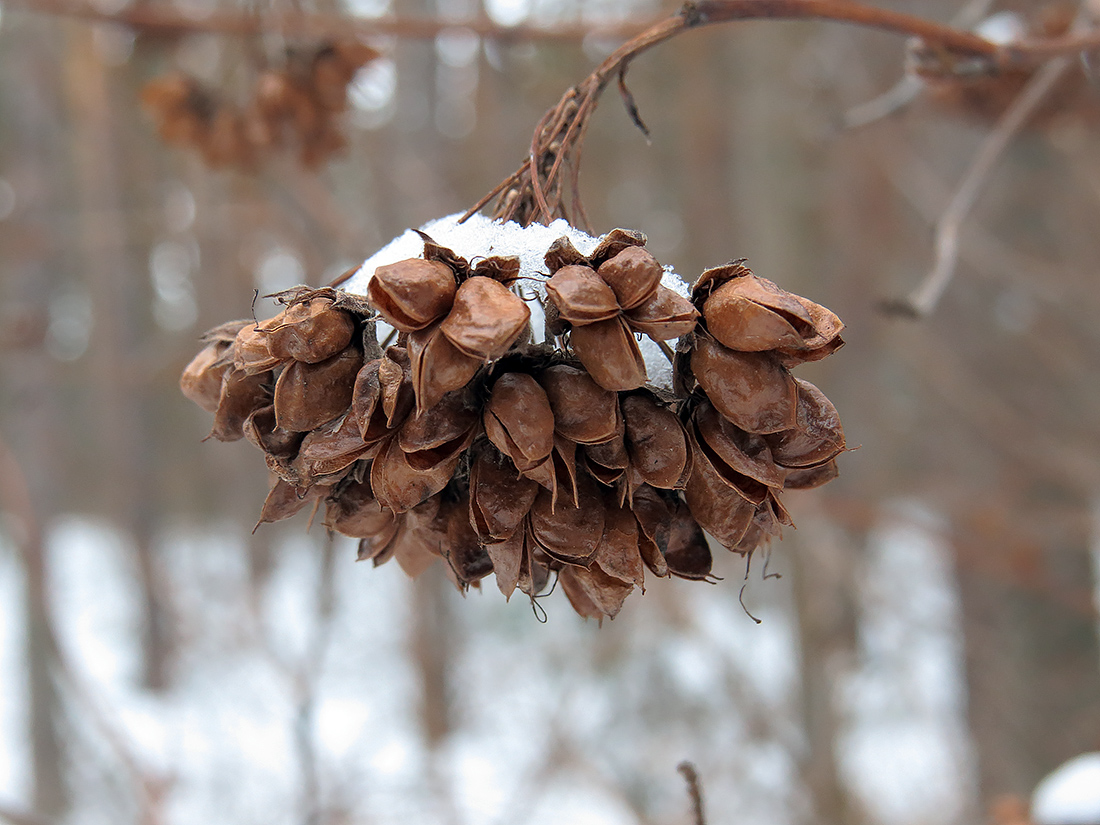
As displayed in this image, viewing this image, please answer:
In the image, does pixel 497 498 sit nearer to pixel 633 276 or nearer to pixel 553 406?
pixel 553 406

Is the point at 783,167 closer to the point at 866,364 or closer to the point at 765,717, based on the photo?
the point at 866,364

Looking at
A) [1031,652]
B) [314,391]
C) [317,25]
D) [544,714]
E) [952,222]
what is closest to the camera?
[314,391]

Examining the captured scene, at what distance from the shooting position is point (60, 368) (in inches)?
276

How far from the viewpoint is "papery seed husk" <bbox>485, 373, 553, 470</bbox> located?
63 cm

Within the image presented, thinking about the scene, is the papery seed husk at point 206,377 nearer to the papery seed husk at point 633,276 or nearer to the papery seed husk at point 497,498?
the papery seed husk at point 497,498

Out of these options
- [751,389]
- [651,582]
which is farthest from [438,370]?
[651,582]

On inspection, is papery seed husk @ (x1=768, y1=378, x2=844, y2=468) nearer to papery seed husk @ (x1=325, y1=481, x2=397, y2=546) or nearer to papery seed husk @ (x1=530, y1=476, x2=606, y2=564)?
papery seed husk @ (x1=530, y1=476, x2=606, y2=564)

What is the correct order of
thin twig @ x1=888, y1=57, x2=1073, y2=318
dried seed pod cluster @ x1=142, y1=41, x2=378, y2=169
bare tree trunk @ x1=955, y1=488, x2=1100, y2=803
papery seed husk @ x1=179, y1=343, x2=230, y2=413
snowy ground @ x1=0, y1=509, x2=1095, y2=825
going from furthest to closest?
snowy ground @ x1=0, y1=509, x2=1095, y2=825 < bare tree trunk @ x1=955, y1=488, x2=1100, y2=803 < dried seed pod cluster @ x1=142, y1=41, x2=378, y2=169 < thin twig @ x1=888, y1=57, x2=1073, y2=318 < papery seed husk @ x1=179, y1=343, x2=230, y2=413

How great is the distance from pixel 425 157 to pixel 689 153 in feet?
12.3

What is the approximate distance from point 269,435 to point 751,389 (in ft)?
1.44

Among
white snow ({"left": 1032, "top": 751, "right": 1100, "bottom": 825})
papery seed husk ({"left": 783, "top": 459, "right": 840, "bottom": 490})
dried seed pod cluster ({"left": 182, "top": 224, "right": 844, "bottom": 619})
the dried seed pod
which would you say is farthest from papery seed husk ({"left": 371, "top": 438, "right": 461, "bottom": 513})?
white snow ({"left": 1032, "top": 751, "right": 1100, "bottom": 825})

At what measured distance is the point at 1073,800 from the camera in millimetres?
2012

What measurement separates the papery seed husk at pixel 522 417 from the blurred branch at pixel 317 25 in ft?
5.15

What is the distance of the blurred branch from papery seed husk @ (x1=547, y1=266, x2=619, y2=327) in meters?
1.55
